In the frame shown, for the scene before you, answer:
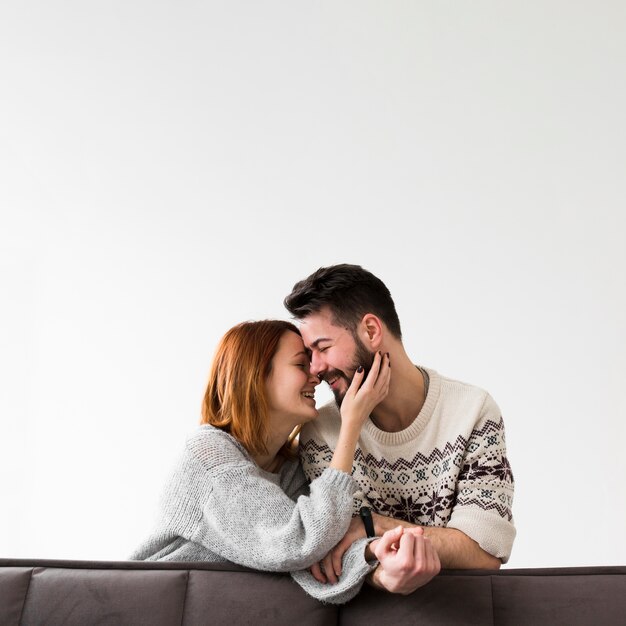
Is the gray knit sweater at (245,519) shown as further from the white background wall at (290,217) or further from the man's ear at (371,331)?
the white background wall at (290,217)

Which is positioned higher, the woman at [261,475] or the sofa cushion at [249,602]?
the woman at [261,475]

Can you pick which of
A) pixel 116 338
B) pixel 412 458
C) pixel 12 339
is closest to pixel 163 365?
pixel 116 338

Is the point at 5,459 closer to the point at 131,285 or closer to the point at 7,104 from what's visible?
the point at 131,285

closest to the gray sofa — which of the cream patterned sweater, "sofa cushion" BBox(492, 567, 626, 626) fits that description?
"sofa cushion" BBox(492, 567, 626, 626)

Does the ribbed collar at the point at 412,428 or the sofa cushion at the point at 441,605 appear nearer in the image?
the sofa cushion at the point at 441,605

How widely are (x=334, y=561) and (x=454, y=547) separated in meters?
0.24

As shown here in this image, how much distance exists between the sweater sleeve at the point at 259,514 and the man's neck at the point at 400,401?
336mm

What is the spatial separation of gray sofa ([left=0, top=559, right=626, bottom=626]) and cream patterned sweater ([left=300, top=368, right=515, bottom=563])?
216mm

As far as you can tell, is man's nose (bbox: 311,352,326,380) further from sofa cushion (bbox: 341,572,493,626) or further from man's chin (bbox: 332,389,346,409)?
sofa cushion (bbox: 341,572,493,626)

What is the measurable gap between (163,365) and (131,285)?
0.34 meters

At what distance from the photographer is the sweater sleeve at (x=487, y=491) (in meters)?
1.65

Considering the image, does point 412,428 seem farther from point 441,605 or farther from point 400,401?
point 441,605

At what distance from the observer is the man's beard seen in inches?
73.2

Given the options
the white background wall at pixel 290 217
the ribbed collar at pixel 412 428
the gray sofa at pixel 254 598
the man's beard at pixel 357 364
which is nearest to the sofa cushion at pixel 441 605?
the gray sofa at pixel 254 598
